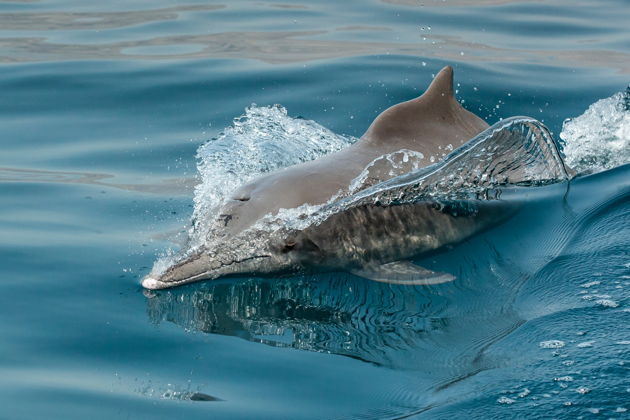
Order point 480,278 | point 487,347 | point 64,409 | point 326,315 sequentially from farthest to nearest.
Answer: point 480,278 < point 326,315 < point 487,347 < point 64,409

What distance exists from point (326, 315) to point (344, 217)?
93cm

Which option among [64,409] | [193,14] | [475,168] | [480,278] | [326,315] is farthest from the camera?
[193,14]

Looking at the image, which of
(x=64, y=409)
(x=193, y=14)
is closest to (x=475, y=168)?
(x=64, y=409)

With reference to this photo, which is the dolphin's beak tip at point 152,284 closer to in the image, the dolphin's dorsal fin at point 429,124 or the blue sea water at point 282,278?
the blue sea water at point 282,278

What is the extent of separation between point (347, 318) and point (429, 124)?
2.24 meters

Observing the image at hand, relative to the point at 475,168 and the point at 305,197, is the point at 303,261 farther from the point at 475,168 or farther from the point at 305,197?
the point at 475,168

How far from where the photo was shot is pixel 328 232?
6.97 m

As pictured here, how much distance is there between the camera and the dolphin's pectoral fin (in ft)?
21.9

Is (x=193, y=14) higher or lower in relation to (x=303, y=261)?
higher

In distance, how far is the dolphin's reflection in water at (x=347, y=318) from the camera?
5742mm

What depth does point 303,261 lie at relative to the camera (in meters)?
6.97

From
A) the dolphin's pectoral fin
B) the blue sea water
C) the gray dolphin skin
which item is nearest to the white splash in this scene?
the blue sea water

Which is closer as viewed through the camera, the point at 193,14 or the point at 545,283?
the point at 545,283

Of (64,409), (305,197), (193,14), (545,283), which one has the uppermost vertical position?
(193,14)
